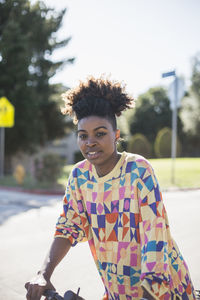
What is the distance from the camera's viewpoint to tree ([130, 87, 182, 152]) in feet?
155

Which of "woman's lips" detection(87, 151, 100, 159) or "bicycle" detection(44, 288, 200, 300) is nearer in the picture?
"bicycle" detection(44, 288, 200, 300)

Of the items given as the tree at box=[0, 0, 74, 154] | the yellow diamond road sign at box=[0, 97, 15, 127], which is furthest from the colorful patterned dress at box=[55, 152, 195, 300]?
the tree at box=[0, 0, 74, 154]

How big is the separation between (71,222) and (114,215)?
0.31 meters

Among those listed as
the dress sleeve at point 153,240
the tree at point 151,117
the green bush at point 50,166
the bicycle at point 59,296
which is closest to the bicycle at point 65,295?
the bicycle at point 59,296

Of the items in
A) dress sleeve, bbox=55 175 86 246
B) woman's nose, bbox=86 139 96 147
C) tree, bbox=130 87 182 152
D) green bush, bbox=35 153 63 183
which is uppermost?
tree, bbox=130 87 182 152

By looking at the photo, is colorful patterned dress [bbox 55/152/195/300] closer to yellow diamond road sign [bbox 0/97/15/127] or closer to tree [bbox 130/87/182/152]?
yellow diamond road sign [bbox 0/97/15/127]

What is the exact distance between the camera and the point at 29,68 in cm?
2106

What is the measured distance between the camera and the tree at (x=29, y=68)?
18.8 metres

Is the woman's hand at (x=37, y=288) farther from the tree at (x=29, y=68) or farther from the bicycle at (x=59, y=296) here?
the tree at (x=29, y=68)

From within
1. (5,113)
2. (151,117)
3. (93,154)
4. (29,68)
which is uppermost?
(29,68)

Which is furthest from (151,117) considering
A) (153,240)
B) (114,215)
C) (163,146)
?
(153,240)

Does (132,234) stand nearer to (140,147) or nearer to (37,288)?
(37,288)

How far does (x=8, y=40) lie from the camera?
714 inches

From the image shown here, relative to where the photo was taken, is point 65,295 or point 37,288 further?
point 37,288
